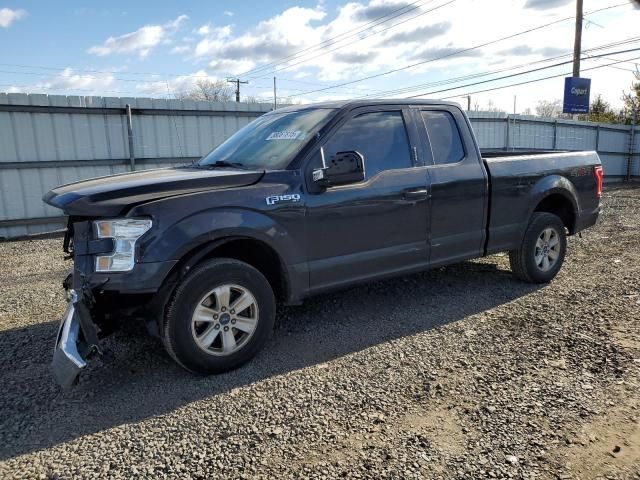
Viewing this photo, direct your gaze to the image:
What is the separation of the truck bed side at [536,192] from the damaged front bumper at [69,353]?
3844 millimetres

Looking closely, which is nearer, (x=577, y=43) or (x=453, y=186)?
(x=453, y=186)

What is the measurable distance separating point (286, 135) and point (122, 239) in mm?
1688

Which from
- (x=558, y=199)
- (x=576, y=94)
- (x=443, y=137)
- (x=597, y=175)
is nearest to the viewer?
(x=443, y=137)

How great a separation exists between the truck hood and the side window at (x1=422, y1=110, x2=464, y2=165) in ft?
6.09

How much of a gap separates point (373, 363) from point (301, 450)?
117 cm

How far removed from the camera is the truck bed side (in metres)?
5.16

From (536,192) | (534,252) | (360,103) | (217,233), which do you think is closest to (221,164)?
(217,233)

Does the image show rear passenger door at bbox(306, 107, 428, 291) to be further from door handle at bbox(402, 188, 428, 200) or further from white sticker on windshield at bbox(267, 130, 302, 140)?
white sticker on windshield at bbox(267, 130, 302, 140)

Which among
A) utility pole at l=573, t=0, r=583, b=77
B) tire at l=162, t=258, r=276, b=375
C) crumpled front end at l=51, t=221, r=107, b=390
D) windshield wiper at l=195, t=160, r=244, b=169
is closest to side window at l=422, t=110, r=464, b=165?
windshield wiper at l=195, t=160, r=244, b=169

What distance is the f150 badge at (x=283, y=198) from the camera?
3691 millimetres

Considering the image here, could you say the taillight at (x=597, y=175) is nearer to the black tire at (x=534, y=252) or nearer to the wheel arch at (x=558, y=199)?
the wheel arch at (x=558, y=199)

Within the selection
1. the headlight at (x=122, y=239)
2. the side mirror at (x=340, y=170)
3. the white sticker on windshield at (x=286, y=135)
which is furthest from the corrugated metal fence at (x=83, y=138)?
the side mirror at (x=340, y=170)

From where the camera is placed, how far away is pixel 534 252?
18.1 feet

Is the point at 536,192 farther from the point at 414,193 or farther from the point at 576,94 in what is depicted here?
the point at 576,94
